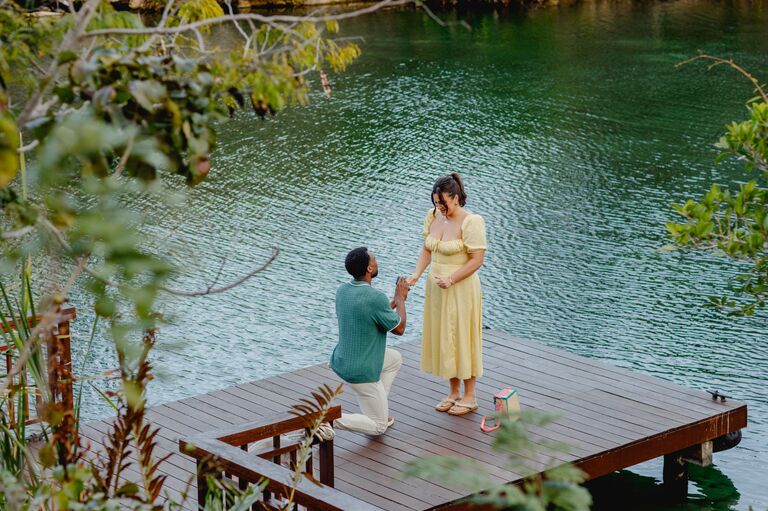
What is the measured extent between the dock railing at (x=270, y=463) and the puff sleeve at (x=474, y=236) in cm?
139

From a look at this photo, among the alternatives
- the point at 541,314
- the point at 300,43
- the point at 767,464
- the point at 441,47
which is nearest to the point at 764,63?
the point at 441,47

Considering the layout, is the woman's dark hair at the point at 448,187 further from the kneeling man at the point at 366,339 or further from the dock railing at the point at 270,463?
the dock railing at the point at 270,463

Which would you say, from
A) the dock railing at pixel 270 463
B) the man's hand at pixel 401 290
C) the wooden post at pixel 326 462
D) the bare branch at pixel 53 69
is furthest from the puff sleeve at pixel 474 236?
the bare branch at pixel 53 69

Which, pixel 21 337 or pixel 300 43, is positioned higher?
pixel 300 43

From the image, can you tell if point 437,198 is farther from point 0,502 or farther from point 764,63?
point 764,63

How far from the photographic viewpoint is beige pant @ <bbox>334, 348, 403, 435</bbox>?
6.38 meters

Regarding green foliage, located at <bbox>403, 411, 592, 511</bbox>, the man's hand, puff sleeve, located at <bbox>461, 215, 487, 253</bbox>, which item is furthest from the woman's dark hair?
green foliage, located at <bbox>403, 411, 592, 511</bbox>

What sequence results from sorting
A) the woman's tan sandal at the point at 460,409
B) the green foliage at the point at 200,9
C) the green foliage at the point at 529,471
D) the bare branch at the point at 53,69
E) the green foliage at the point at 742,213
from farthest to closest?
1. the woman's tan sandal at the point at 460,409
2. the green foliage at the point at 200,9
3. the green foliage at the point at 742,213
4. the bare branch at the point at 53,69
5. the green foliage at the point at 529,471

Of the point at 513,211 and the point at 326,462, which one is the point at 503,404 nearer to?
the point at 326,462

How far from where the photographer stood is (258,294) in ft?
37.1

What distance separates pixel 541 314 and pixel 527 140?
6.82 meters

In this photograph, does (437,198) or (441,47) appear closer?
(437,198)

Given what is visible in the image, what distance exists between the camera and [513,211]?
13.7 metres

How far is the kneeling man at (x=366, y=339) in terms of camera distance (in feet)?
20.1
